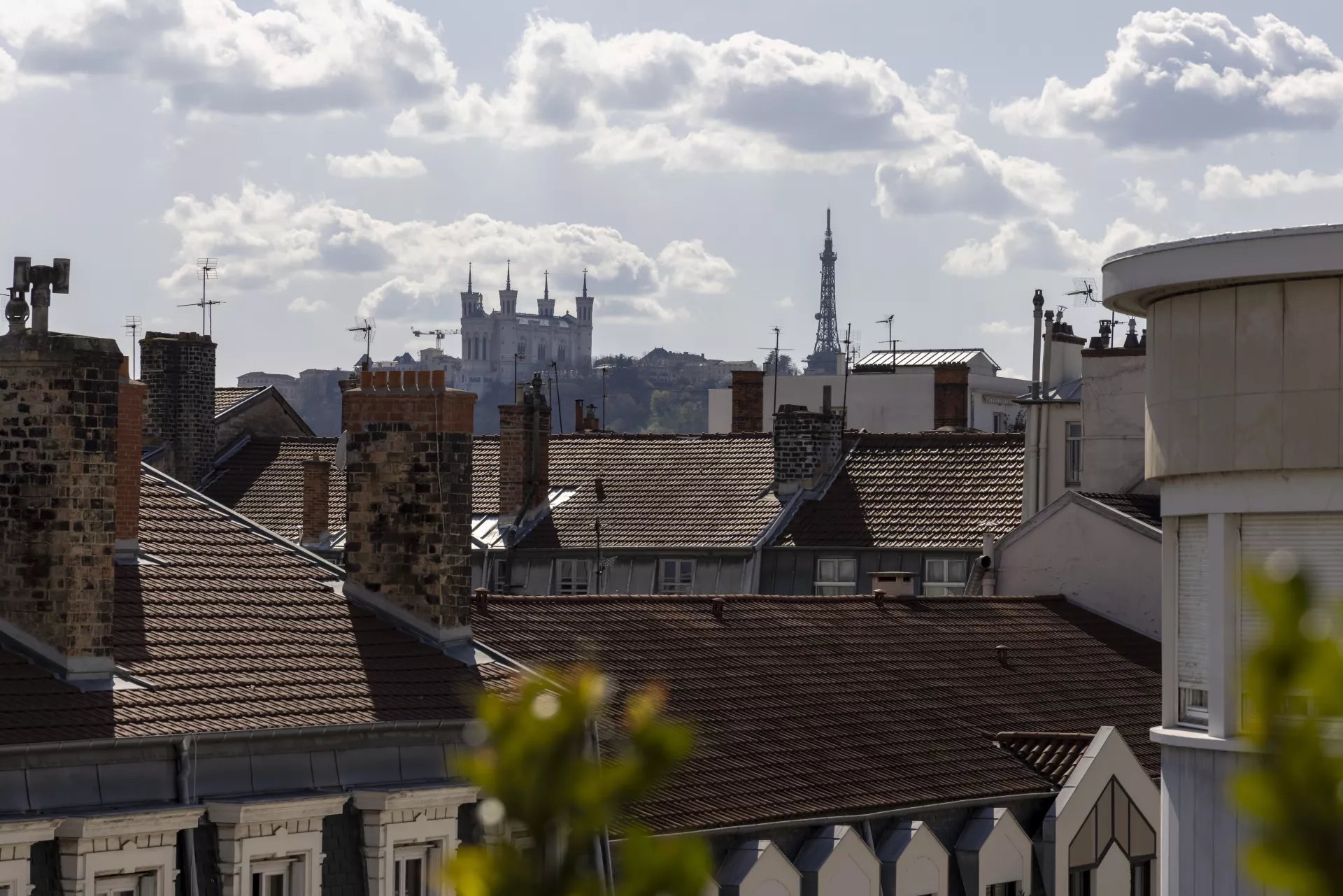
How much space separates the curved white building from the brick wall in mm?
8396

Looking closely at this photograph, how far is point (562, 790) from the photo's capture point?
259 centimetres

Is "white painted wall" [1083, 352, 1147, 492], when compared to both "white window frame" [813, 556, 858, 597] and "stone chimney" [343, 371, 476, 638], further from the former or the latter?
"stone chimney" [343, 371, 476, 638]

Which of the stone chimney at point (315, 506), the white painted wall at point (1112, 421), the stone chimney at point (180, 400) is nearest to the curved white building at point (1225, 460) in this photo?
the white painted wall at point (1112, 421)

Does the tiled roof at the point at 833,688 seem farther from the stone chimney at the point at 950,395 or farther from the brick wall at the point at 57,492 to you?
the stone chimney at the point at 950,395

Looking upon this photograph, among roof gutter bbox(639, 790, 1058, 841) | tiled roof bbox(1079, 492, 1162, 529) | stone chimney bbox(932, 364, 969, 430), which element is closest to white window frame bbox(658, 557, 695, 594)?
tiled roof bbox(1079, 492, 1162, 529)

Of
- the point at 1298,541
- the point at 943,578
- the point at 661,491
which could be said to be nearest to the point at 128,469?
the point at 1298,541

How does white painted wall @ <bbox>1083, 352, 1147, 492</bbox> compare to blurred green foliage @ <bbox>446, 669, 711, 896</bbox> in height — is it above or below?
above

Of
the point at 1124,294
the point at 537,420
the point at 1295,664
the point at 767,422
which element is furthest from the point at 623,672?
the point at 767,422

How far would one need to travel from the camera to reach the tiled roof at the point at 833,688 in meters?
23.1

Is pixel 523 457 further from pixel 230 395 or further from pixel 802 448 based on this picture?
pixel 230 395

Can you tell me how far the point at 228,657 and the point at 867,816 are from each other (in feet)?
24.7

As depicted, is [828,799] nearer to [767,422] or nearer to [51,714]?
[51,714]

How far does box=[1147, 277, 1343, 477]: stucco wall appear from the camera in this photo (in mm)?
16484

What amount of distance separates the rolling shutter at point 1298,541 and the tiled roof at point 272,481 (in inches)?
1488
